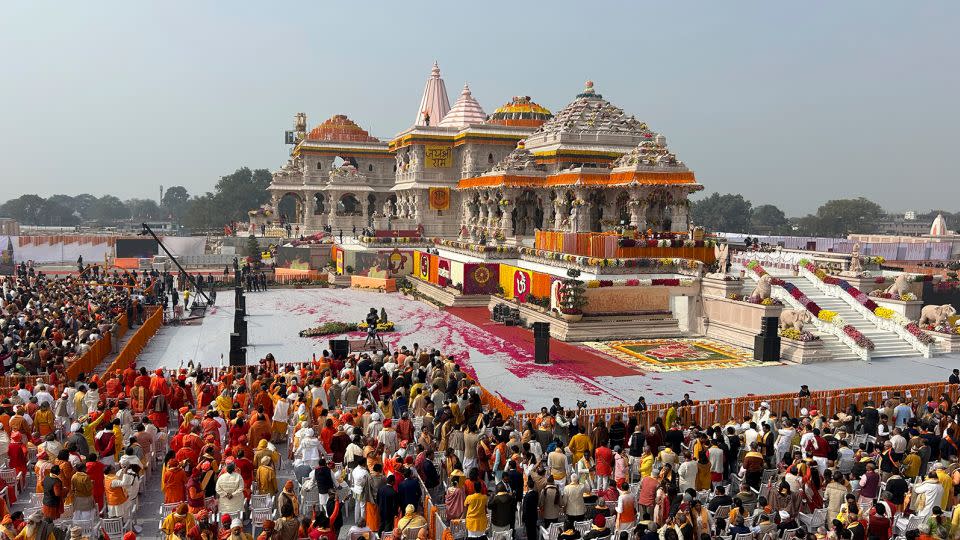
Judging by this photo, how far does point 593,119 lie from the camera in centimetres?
5097

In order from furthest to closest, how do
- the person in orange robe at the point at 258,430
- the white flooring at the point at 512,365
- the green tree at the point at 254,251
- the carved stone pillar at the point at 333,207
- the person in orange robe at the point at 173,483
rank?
the carved stone pillar at the point at 333,207 < the green tree at the point at 254,251 < the white flooring at the point at 512,365 < the person in orange robe at the point at 258,430 < the person in orange robe at the point at 173,483

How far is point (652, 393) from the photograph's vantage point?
19.2 meters

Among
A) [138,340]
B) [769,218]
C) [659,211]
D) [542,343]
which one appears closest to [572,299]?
[542,343]

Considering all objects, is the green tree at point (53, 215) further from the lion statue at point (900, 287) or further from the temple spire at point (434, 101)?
the lion statue at point (900, 287)

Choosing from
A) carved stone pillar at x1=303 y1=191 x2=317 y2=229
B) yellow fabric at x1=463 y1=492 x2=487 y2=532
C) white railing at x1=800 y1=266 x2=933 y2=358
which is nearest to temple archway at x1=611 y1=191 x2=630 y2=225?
white railing at x1=800 y1=266 x2=933 y2=358

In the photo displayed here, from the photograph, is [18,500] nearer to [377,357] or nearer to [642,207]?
[377,357]

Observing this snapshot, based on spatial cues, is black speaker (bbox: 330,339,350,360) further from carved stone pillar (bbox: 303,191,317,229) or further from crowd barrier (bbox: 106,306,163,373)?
carved stone pillar (bbox: 303,191,317,229)

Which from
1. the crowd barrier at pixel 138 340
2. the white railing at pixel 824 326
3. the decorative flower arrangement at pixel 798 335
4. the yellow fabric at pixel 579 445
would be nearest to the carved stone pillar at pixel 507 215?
the white railing at pixel 824 326

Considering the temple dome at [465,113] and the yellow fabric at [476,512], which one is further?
the temple dome at [465,113]

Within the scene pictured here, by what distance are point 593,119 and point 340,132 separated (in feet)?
104

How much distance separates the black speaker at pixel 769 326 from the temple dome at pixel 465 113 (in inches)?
1699

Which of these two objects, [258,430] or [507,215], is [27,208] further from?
[258,430]

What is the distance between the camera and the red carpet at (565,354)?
21828mm

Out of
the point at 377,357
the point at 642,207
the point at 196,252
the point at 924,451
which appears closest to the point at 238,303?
the point at 377,357
